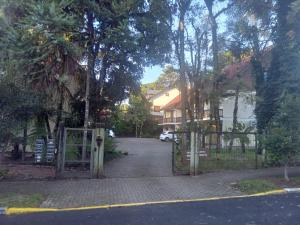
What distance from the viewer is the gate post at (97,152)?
14992mm

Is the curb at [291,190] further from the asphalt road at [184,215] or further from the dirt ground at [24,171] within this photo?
the dirt ground at [24,171]

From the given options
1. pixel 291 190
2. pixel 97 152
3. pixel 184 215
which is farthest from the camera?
pixel 97 152

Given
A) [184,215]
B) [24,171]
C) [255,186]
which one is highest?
[24,171]

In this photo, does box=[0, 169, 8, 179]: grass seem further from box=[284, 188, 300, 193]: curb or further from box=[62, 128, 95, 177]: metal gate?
box=[284, 188, 300, 193]: curb

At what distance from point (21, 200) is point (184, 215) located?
13.6 ft

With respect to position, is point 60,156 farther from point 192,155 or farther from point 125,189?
point 192,155

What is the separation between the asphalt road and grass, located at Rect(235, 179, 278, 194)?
6.31 ft

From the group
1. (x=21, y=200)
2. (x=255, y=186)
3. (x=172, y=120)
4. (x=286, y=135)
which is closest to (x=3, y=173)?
(x=21, y=200)

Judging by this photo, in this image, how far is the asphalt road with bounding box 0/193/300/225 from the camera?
874 centimetres

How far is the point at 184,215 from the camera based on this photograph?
940 cm

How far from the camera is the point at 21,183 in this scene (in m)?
13.6

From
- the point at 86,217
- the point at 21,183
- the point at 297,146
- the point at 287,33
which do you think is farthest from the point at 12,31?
the point at 287,33

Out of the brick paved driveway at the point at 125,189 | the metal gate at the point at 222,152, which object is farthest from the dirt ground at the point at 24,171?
the metal gate at the point at 222,152

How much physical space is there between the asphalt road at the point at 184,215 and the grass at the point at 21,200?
801 mm
